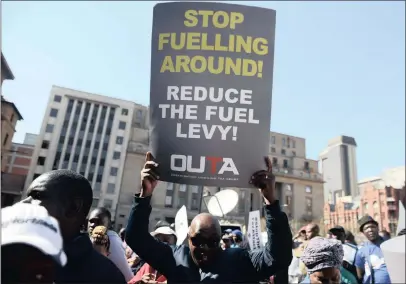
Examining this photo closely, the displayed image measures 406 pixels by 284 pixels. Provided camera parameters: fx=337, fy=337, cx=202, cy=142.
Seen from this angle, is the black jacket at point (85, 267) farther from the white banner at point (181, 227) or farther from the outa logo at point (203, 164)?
the white banner at point (181, 227)

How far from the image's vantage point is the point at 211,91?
2633 mm

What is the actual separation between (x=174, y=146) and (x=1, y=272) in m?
1.52

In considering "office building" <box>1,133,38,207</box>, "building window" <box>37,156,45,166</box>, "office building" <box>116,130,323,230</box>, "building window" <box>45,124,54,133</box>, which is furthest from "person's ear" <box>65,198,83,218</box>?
"building window" <box>45,124,54,133</box>

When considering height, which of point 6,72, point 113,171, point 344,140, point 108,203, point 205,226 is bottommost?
point 205,226

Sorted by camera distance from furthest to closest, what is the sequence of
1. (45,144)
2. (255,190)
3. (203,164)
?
(255,190), (45,144), (203,164)

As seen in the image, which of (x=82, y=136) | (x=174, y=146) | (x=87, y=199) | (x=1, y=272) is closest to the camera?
(x=1, y=272)

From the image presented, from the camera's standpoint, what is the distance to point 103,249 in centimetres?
286

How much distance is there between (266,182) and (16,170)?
174ft

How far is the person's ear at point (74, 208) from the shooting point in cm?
166

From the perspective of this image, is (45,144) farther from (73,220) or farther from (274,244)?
(274,244)

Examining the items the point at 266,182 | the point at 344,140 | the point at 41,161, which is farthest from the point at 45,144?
the point at 344,140

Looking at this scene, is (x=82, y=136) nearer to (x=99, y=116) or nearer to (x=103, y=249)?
(x=99, y=116)

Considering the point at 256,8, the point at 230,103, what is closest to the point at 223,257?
the point at 230,103

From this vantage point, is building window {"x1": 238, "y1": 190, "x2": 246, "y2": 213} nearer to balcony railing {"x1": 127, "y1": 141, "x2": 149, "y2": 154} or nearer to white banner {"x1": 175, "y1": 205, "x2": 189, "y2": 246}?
balcony railing {"x1": 127, "y1": 141, "x2": 149, "y2": 154}
